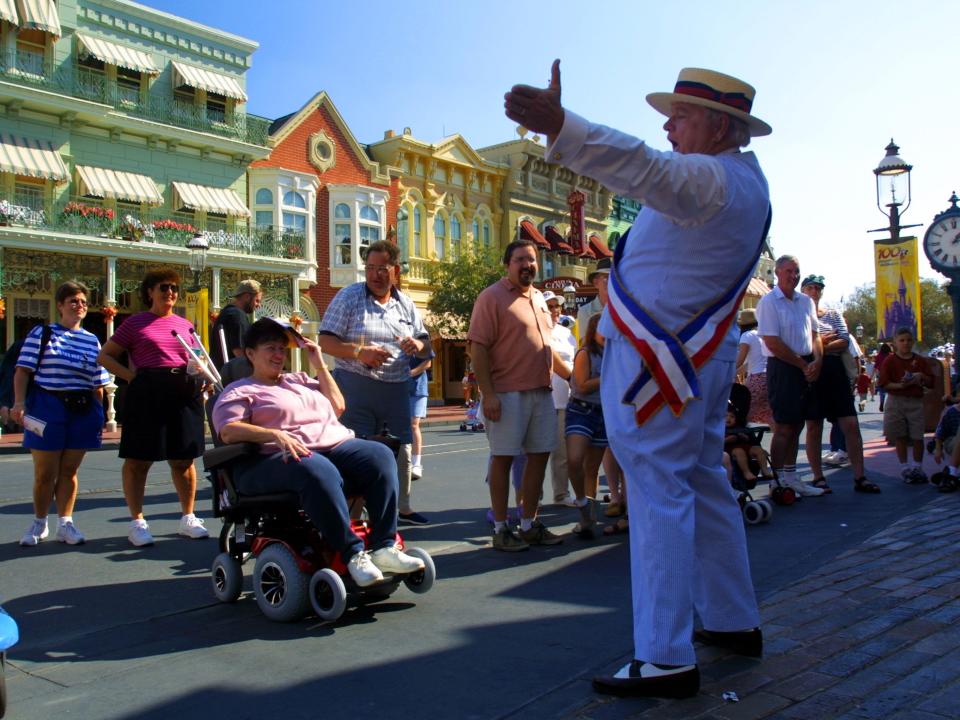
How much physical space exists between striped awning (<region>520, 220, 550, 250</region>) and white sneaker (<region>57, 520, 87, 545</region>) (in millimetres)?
34755

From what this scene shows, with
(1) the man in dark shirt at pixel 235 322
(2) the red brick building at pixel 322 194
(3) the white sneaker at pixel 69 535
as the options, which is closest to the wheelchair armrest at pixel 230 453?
(3) the white sneaker at pixel 69 535

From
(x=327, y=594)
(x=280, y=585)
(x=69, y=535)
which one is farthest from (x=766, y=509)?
(x=69, y=535)

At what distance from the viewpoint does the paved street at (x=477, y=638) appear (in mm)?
2889

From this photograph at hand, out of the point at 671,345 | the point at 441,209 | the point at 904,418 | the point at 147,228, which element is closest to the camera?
the point at 671,345

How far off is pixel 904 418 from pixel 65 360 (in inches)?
311

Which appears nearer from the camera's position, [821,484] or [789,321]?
[789,321]

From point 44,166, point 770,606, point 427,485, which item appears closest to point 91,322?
point 44,166

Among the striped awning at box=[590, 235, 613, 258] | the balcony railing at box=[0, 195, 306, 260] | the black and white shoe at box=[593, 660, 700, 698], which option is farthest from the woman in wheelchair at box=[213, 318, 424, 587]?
the striped awning at box=[590, 235, 613, 258]

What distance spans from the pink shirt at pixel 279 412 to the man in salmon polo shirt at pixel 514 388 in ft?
4.29

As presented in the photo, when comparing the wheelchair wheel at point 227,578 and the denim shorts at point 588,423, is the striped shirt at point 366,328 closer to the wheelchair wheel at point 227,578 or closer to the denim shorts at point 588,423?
the denim shorts at point 588,423

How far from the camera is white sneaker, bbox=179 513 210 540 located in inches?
241

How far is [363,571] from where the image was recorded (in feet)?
12.6

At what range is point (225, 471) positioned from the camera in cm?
439

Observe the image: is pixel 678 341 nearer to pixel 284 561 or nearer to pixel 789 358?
pixel 284 561
